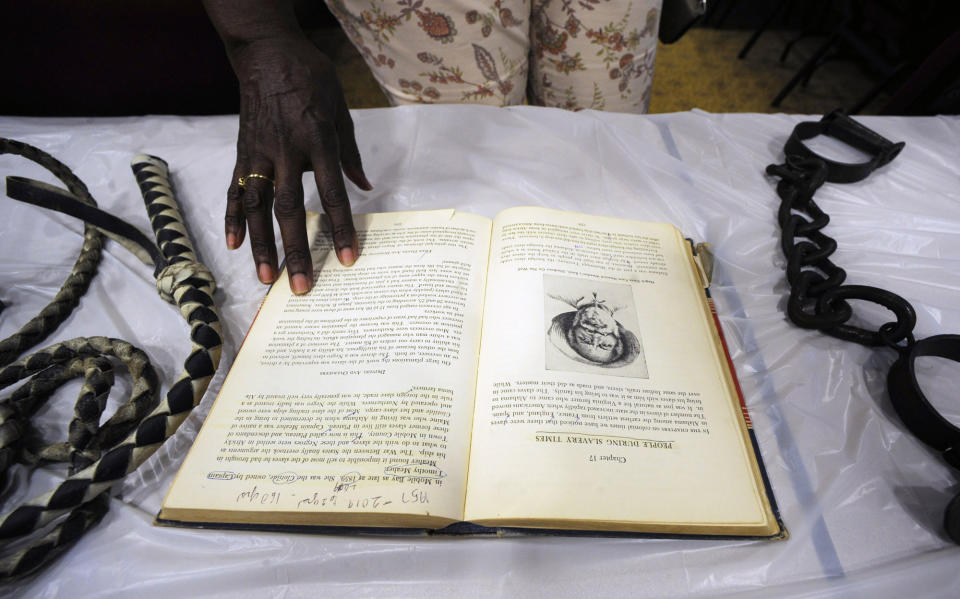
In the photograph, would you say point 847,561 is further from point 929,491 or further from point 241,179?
point 241,179

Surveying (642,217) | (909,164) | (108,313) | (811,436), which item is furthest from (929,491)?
(108,313)

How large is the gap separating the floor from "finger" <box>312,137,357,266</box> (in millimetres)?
1160

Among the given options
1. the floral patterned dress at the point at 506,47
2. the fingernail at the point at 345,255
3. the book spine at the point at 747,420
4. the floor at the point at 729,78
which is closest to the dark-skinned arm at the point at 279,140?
the fingernail at the point at 345,255

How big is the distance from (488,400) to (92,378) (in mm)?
372

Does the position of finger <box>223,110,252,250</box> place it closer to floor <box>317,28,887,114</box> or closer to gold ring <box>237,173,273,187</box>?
gold ring <box>237,173,273,187</box>

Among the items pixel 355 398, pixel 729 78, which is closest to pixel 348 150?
pixel 355 398

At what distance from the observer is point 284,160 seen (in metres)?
0.49

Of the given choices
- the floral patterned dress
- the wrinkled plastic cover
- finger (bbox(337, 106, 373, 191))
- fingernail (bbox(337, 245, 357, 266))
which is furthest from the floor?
fingernail (bbox(337, 245, 357, 266))

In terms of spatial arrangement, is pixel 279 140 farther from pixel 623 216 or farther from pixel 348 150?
pixel 623 216

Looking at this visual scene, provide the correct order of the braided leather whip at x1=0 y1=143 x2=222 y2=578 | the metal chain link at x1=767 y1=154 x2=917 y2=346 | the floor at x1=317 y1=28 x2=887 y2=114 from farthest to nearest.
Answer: the floor at x1=317 y1=28 x2=887 y2=114
the metal chain link at x1=767 y1=154 x2=917 y2=346
the braided leather whip at x1=0 y1=143 x2=222 y2=578

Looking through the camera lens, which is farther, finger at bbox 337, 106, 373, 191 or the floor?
the floor

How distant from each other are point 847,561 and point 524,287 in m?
→ 0.34

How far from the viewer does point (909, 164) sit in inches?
25.8

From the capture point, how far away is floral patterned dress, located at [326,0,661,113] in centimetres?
67
